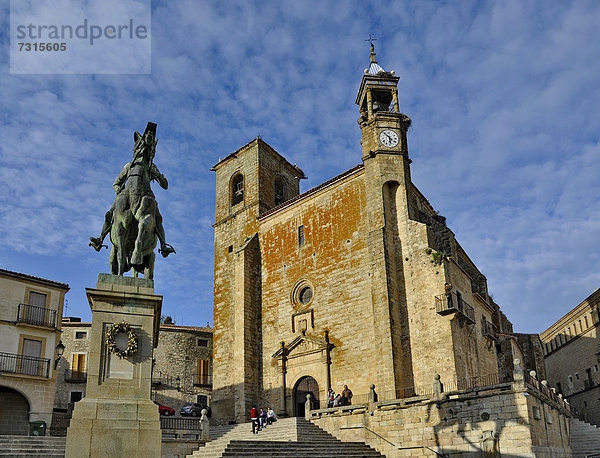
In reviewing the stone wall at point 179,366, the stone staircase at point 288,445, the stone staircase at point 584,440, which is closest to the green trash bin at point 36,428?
the stone staircase at point 288,445

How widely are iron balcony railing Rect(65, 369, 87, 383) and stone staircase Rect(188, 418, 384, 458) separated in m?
14.7

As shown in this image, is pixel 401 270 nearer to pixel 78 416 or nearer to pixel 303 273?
pixel 303 273

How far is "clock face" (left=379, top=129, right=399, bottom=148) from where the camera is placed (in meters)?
25.7

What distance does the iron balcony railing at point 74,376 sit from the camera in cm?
3208

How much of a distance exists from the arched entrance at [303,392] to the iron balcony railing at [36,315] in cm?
1113

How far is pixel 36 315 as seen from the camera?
79.3 feet

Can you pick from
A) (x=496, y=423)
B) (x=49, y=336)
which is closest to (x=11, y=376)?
(x=49, y=336)

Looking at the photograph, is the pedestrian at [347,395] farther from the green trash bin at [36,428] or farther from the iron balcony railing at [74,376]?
the iron balcony railing at [74,376]

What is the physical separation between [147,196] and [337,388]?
16.1 meters

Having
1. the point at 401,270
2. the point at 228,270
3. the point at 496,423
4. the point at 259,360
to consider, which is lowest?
the point at 496,423

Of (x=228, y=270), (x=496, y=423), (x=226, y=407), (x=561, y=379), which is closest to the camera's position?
(x=496, y=423)

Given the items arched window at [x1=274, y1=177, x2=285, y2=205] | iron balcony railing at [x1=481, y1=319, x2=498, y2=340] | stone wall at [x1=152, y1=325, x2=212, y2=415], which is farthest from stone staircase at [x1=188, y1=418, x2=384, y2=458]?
arched window at [x1=274, y1=177, x2=285, y2=205]

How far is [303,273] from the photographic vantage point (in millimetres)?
27047

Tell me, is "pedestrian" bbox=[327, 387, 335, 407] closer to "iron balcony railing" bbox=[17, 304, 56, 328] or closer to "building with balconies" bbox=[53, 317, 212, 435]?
"iron balcony railing" bbox=[17, 304, 56, 328]
